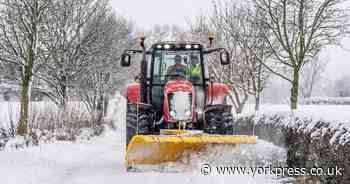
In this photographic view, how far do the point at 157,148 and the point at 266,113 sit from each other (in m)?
3.59

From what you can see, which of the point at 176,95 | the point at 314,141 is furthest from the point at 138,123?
the point at 314,141

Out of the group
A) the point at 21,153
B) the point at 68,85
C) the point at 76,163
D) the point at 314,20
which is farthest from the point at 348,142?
the point at 68,85

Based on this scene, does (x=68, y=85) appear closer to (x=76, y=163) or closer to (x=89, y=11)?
(x=89, y=11)

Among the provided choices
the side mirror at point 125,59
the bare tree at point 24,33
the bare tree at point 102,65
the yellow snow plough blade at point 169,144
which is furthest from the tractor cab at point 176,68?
the bare tree at point 102,65

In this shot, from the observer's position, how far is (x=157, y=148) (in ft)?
26.2

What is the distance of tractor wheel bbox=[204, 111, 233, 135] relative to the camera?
29.2 feet

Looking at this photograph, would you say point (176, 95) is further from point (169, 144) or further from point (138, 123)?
point (169, 144)

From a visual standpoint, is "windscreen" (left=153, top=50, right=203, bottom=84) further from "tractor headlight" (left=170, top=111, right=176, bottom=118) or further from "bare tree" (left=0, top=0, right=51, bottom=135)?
"bare tree" (left=0, top=0, right=51, bottom=135)

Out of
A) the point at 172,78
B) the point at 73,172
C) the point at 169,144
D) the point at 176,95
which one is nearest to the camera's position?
the point at 169,144

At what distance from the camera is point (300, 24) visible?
13.8 metres

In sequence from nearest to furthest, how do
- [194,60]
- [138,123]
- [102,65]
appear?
[138,123]
[194,60]
[102,65]

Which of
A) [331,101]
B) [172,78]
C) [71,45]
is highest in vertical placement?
[71,45]

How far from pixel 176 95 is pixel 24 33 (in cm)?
586

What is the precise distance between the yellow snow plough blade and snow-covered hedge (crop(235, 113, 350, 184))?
79cm
